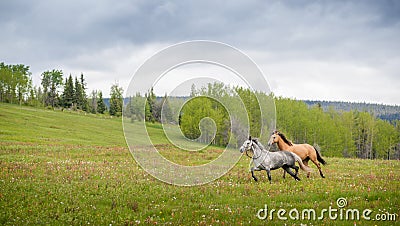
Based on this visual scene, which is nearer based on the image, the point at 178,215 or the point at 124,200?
the point at 178,215

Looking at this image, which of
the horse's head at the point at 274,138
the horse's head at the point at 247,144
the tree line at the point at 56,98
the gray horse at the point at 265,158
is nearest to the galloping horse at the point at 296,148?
the horse's head at the point at 274,138

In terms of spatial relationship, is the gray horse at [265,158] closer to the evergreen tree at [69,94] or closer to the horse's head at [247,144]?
the horse's head at [247,144]

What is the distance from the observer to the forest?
17.2 metres

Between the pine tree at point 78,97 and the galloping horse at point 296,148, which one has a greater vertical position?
the pine tree at point 78,97

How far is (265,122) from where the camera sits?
16.8 m

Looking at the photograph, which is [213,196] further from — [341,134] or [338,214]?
[341,134]

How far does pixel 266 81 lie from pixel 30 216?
10086mm

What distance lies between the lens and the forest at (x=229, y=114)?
17234 mm

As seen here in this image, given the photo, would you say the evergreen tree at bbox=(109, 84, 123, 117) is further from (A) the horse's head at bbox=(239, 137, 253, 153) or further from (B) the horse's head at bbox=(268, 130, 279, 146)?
(A) the horse's head at bbox=(239, 137, 253, 153)

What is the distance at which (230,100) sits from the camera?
1923 centimetres

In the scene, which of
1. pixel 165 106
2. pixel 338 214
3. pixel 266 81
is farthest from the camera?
pixel 165 106

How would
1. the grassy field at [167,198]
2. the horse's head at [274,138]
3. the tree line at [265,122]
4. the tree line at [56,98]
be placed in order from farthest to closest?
Result: the tree line at [56,98] → the horse's head at [274,138] → the tree line at [265,122] → the grassy field at [167,198]

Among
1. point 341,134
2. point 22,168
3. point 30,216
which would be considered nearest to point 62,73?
point 341,134

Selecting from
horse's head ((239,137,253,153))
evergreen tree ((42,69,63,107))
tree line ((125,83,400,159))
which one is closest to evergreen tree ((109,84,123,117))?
evergreen tree ((42,69,63,107))
